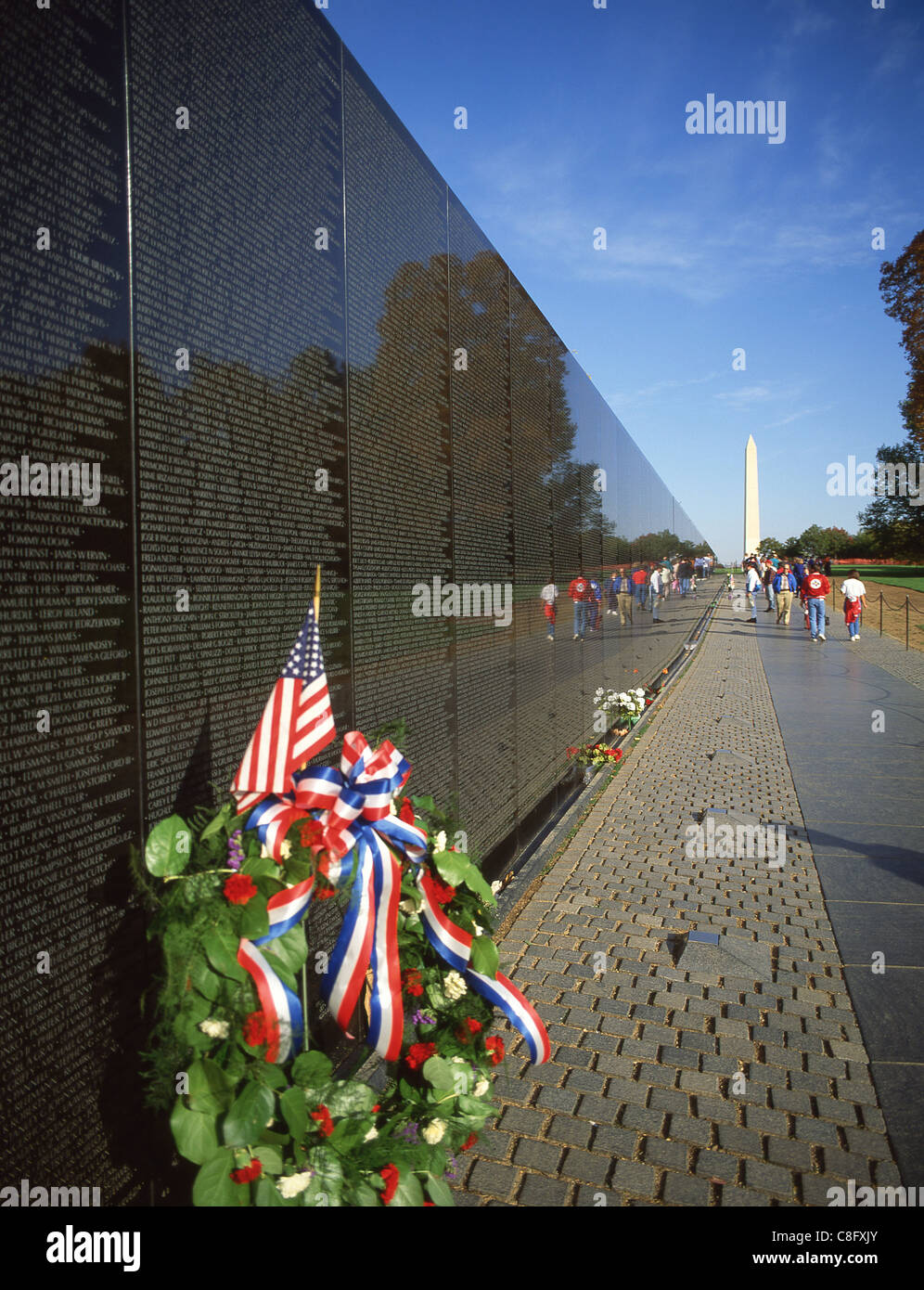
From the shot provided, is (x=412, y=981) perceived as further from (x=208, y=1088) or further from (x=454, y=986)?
(x=208, y=1088)

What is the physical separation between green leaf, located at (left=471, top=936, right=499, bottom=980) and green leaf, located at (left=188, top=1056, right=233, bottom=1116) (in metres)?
0.90

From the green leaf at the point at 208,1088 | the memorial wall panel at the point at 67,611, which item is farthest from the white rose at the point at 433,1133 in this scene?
the memorial wall panel at the point at 67,611

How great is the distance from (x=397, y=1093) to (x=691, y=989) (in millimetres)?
2238

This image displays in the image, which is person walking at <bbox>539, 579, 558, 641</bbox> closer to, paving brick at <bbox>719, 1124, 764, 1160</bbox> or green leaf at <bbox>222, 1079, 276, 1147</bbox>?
paving brick at <bbox>719, 1124, 764, 1160</bbox>

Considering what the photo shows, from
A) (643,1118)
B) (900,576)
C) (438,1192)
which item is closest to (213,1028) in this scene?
(438,1192)

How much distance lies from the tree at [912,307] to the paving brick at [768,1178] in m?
43.0

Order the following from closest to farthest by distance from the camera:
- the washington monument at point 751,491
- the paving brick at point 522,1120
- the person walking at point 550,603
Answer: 1. the paving brick at point 522,1120
2. the person walking at point 550,603
3. the washington monument at point 751,491

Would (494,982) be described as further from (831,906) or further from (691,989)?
(831,906)

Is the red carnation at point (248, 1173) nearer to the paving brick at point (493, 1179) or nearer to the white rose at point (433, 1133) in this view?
the white rose at point (433, 1133)

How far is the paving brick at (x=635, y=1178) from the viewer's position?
3.09 metres

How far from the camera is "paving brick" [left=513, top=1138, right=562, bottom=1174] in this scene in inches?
127

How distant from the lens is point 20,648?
2232 millimetres

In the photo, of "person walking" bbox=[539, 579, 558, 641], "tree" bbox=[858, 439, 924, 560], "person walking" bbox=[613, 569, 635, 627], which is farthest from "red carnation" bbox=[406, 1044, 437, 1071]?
"tree" bbox=[858, 439, 924, 560]
